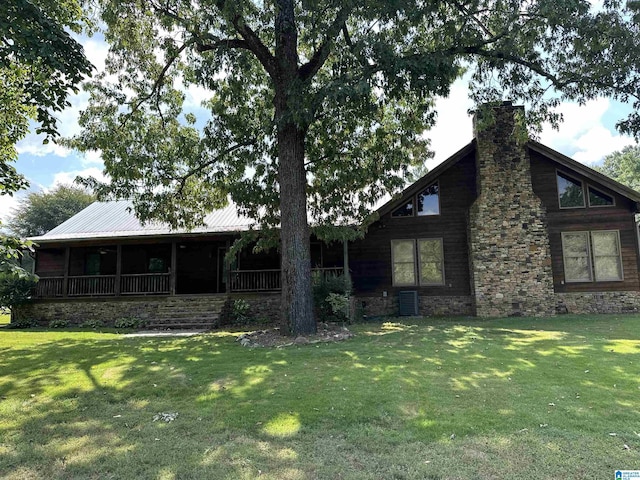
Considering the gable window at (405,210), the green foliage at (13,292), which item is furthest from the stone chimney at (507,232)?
the green foliage at (13,292)

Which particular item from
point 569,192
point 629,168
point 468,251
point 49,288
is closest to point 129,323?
point 49,288

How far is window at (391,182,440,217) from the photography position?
51.7 ft

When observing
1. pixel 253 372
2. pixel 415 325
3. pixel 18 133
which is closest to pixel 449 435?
pixel 253 372

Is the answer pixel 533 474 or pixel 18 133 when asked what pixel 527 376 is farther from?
pixel 18 133

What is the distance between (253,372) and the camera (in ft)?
21.5

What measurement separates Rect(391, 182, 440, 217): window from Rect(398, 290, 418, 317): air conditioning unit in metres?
3.04

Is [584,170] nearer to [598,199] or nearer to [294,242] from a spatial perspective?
[598,199]

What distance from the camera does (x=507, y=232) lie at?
47.0ft

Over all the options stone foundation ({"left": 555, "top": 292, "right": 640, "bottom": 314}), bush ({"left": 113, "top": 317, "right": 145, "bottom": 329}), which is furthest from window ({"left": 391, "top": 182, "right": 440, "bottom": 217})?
bush ({"left": 113, "top": 317, "right": 145, "bottom": 329})

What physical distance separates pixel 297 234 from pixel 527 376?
6213 mm

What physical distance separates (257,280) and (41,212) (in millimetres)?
37856

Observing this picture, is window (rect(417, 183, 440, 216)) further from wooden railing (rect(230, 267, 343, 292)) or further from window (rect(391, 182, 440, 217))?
wooden railing (rect(230, 267, 343, 292))

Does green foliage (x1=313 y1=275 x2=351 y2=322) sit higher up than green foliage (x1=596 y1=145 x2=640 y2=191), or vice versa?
green foliage (x1=596 y1=145 x2=640 y2=191)

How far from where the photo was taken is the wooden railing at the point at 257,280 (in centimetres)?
1598
